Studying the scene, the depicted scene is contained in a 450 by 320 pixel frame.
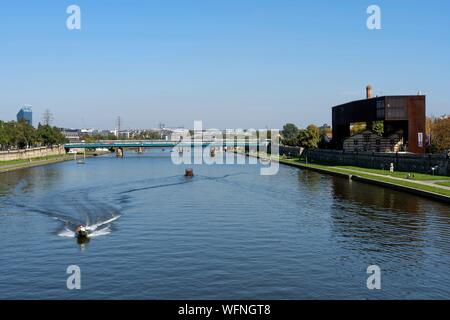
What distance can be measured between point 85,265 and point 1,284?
4749 millimetres

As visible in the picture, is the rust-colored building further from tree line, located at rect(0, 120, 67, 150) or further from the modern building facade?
tree line, located at rect(0, 120, 67, 150)

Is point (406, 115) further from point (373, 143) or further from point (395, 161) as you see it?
point (373, 143)

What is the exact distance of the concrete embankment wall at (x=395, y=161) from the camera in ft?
242

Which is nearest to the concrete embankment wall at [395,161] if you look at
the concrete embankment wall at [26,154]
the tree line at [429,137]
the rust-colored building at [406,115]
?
the rust-colored building at [406,115]

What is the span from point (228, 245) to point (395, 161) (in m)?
59.0

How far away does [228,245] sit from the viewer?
34281 mm

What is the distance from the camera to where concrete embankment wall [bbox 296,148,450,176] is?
73625mm

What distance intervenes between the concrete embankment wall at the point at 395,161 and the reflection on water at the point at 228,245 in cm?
1354

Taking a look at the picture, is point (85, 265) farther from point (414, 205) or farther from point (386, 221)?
point (414, 205)

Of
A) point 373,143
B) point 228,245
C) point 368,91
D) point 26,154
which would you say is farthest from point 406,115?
point 26,154

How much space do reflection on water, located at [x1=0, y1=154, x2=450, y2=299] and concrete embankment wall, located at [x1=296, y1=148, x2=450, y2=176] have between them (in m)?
13.5

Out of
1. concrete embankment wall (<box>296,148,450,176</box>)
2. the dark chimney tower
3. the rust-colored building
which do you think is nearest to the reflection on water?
concrete embankment wall (<box>296,148,450,176</box>)

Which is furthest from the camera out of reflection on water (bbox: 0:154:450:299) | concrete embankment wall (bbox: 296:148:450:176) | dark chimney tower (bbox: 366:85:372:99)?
dark chimney tower (bbox: 366:85:372:99)

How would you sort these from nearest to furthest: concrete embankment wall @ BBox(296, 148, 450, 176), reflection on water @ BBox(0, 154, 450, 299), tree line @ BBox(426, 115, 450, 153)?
reflection on water @ BBox(0, 154, 450, 299), concrete embankment wall @ BBox(296, 148, 450, 176), tree line @ BBox(426, 115, 450, 153)
